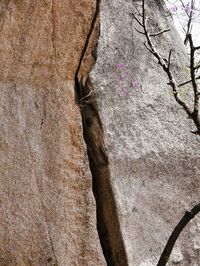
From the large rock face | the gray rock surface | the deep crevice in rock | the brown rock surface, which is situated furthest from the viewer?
the gray rock surface

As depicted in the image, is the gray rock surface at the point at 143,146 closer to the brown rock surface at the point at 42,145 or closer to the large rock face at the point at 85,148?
the large rock face at the point at 85,148

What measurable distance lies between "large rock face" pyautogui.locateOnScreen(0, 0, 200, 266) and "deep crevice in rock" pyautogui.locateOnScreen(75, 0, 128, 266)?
0.01 meters

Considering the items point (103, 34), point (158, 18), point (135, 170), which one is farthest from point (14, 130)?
point (158, 18)

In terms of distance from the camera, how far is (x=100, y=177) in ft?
17.4

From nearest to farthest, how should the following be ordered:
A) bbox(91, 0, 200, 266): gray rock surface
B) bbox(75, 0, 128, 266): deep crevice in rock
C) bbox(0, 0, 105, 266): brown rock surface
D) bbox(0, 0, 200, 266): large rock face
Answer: bbox(0, 0, 105, 266): brown rock surface
bbox(0, 0, 200, 266): large rock face
bbox(75, 0, 128, 266): deep crevice in rock
bbox(91, 0, 200, 266): gray rock surface

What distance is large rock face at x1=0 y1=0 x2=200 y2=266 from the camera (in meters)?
4.80

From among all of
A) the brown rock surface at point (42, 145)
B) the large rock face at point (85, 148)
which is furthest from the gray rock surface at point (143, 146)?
the brown rock surface at point (42, 145)

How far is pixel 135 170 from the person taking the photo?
565 cm

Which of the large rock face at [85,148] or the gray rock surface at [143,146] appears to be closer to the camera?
the large rock face at [85,148]

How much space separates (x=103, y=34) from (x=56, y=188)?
230cm

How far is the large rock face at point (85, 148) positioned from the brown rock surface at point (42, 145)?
0.04ft

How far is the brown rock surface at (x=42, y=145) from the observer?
15.4ft

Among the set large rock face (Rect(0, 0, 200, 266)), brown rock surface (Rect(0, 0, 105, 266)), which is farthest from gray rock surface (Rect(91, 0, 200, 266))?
brown rock surface (Rect(0, 0, 105, 266))

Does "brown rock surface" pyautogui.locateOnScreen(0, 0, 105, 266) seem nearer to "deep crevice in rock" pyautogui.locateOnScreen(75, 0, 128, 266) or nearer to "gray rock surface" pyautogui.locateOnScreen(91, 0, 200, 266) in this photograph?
"deep crevice in rock" pyautogui.locateOnScreen(75, 0, 128, 266)
